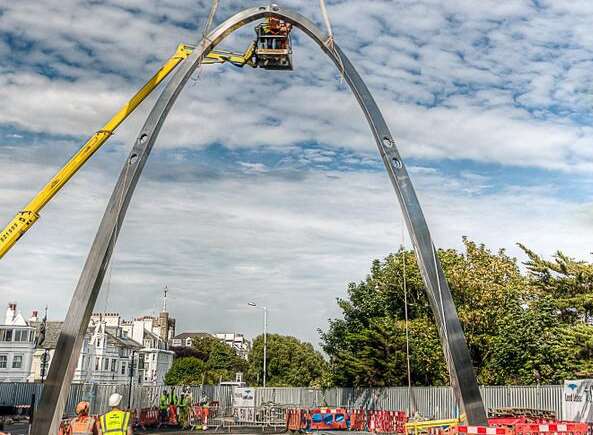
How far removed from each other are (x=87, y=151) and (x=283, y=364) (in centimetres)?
6650

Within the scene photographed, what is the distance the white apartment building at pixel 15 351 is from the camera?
222ft

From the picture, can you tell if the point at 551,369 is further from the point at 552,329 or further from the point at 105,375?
the point at 105,375

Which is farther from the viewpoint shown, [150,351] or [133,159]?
[150,351]

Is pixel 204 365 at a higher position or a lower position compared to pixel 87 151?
lower

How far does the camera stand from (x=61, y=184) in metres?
23.8

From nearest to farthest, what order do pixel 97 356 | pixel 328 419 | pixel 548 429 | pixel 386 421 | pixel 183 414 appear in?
pixel 548 429, pixel 386 421, pixel 328 419, pixel 183 414, pixel 97 356

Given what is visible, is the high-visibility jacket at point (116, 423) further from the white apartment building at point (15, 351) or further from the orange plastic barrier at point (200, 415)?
the white apartment building at point (15, 351)

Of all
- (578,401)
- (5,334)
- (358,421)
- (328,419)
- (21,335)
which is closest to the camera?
(578,401)

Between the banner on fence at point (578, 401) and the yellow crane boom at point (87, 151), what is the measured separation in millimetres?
18075

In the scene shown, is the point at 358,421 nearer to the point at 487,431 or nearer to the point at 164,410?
the point at 164,410

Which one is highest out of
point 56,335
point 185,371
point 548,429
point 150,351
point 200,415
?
point 56,335

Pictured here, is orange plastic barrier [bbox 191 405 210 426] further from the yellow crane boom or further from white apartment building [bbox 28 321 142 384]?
white apartment building [bbox 28 321 142 384]

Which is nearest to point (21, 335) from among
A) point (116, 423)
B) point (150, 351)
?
point (150, 351)

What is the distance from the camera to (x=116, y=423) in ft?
24.8
